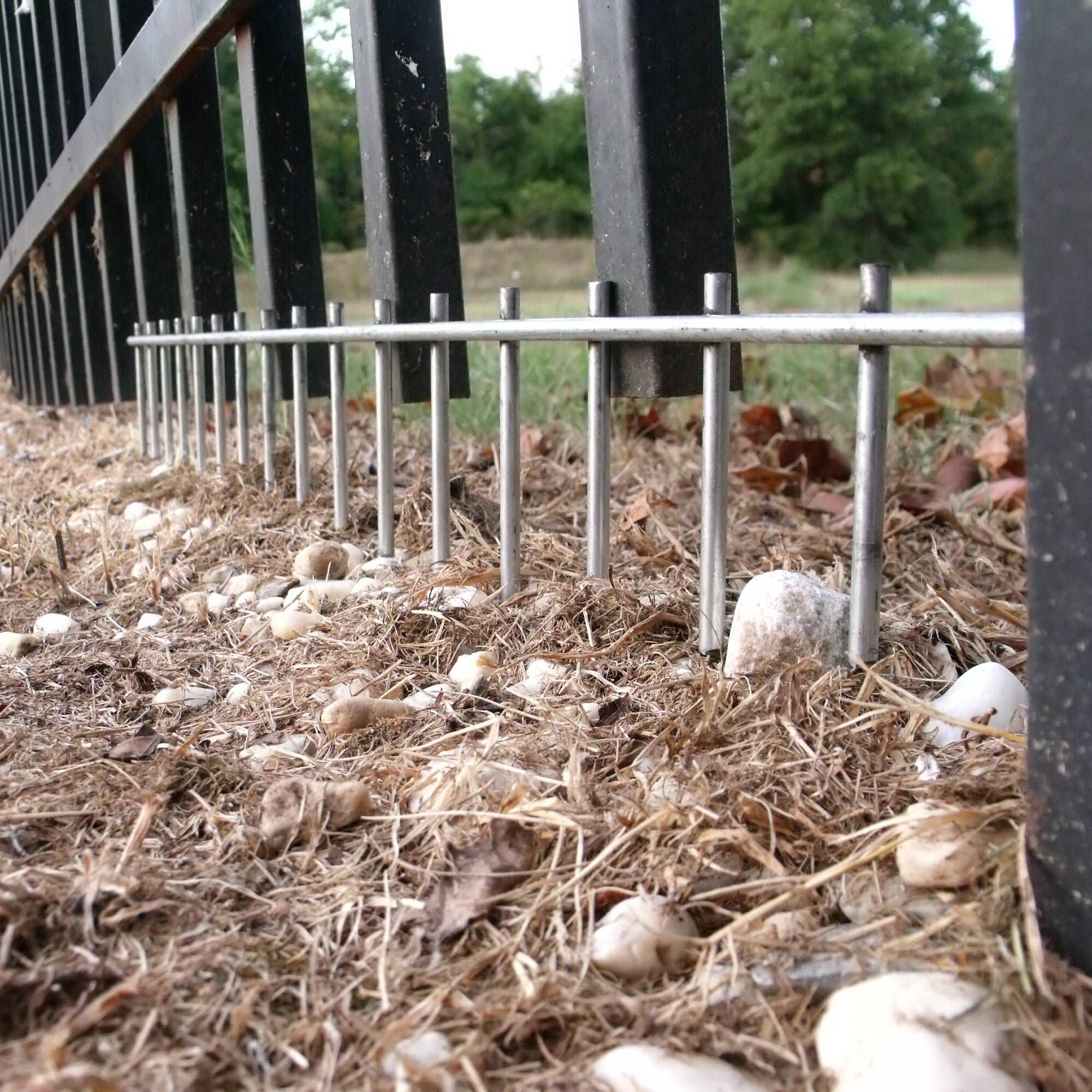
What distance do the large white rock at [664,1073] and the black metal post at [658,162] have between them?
36.9 inches

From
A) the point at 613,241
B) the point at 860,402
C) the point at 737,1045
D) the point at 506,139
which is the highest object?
the point at 506,139

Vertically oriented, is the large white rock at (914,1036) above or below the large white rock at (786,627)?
below

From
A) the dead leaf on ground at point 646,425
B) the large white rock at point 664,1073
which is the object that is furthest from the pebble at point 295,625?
the dead leaf on ground at point 646,425

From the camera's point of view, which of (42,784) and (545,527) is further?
(545,527)

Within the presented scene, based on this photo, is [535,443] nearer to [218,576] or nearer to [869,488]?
[218,576]

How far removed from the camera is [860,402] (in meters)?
1.21

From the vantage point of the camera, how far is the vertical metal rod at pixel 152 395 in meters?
3.68

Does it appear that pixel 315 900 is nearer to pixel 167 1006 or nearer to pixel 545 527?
pixel 167 1006

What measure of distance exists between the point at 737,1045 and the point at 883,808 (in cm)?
31

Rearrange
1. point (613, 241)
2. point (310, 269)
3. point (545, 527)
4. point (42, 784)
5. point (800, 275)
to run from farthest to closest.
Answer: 1. point (800, 275)
2. point (310, 269)
3. point (545, 527)
4. point (613, 241)
5. point (42, 784)

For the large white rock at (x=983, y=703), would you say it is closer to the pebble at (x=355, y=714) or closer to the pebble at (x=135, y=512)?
the pebble at (x=355, y=714)

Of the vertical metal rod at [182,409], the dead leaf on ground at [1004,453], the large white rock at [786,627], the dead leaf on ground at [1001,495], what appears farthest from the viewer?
the vertical metal rod at [182,409]

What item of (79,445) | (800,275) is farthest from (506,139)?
(79,445)

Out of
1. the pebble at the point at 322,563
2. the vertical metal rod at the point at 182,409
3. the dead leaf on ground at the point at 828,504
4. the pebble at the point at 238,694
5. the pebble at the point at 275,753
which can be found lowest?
the pebble at the point at 275,753
